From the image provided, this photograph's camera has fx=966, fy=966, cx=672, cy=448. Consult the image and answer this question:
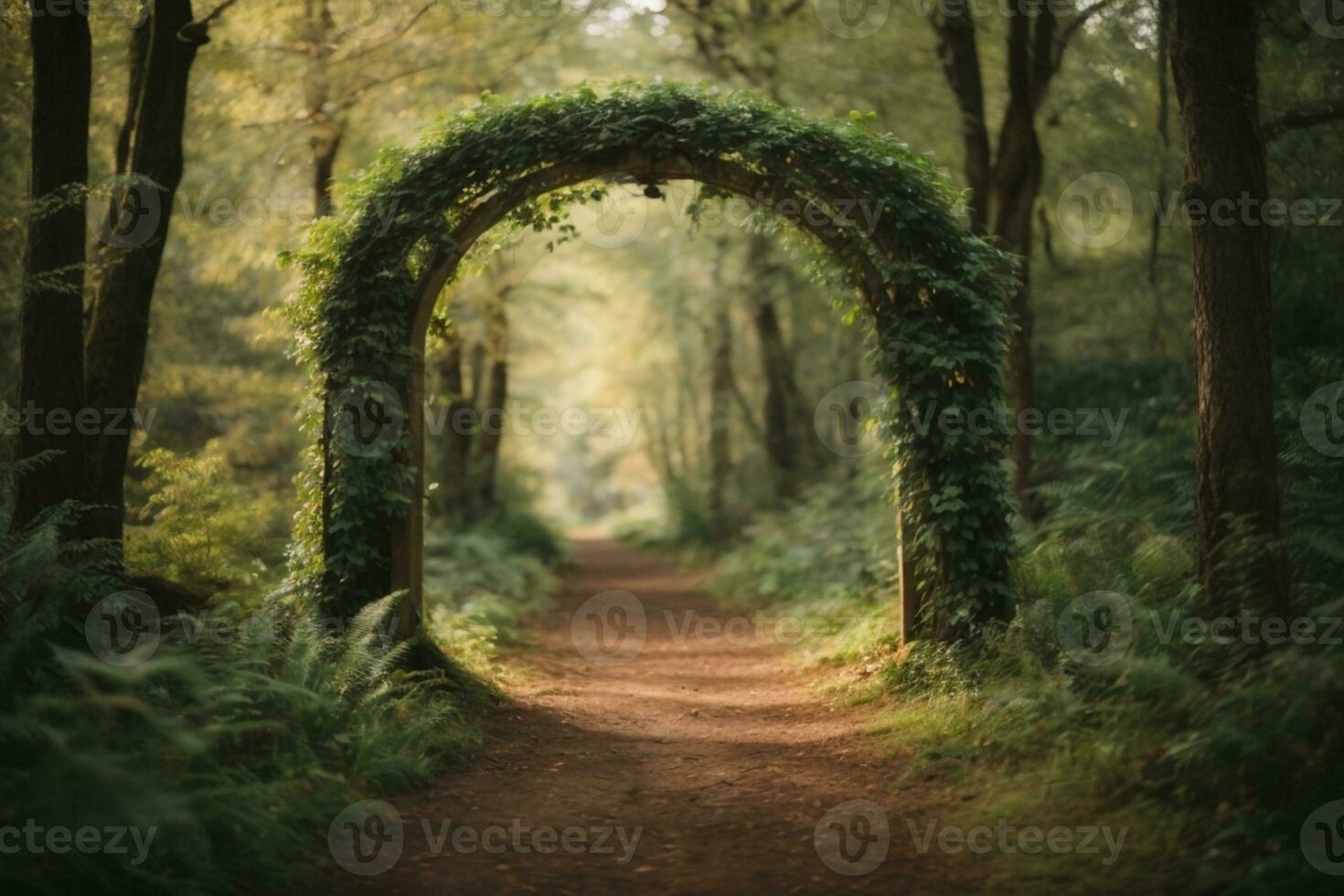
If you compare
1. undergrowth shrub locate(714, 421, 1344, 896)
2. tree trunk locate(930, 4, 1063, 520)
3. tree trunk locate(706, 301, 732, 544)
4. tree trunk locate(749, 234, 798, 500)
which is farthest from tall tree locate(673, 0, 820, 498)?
undergrowth shrub locate(714, 421, 1344, 896)

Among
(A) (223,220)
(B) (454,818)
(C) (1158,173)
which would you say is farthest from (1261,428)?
(A) (223,220)

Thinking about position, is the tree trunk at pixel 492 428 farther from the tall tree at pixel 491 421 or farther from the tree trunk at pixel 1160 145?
the tree trunk at pixel 1160 145

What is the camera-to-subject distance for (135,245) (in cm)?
834

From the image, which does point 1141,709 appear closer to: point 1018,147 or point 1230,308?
point 1230,308

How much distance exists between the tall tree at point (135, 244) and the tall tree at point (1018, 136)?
793cm

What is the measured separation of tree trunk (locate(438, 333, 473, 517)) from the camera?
17.8m

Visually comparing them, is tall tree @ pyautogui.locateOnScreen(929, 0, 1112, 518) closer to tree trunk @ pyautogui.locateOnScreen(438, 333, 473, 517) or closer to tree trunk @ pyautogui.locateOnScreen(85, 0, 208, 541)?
tree trunk @ pyautogui.locateOnScreen(85, 0, 208, 541)

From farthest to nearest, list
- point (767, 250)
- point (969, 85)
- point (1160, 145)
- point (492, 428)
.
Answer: point (492, 428), point (767, 250), point (1160, 145), point (969, 85)

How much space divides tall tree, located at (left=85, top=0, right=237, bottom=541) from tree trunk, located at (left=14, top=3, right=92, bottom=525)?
740 millimetres

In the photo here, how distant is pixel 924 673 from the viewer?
7891 mm

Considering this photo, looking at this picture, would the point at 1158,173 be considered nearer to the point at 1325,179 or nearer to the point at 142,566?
the point at 1325,179

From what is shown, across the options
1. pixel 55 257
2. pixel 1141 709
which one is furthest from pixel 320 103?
pixel 1141 709

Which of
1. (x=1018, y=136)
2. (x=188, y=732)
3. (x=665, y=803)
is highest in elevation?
(x=1018, y=136)

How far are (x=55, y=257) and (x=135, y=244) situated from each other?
3.82ft
